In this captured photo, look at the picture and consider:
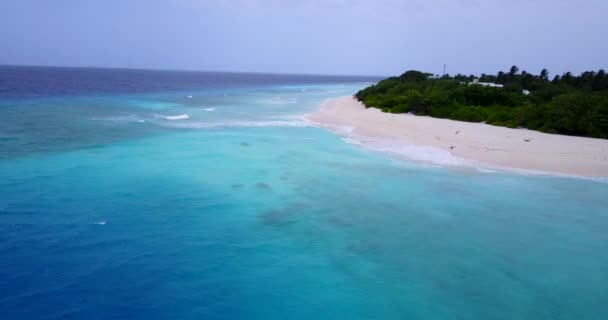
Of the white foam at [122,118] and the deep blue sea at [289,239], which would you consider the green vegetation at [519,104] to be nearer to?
the deep blue sea at [289,239]

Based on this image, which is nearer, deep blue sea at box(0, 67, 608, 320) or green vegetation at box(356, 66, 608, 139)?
deep blue sea at box(0, 67, 608, 320)

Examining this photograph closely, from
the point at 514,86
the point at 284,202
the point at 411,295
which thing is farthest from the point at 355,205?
the point at 514,86

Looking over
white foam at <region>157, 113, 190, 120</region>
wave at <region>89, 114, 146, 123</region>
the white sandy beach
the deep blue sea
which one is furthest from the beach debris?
white foam at <region>157, 113, 190, 120</region>

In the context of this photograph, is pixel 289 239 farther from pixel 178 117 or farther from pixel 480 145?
pixel 178 117

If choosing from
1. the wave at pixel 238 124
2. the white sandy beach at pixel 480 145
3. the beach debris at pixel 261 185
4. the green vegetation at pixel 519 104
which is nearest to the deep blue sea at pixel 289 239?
the beach debris at pixel 261 185

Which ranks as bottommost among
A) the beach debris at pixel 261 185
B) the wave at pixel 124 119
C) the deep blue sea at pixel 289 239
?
the deep blue sea at pixel 289 239

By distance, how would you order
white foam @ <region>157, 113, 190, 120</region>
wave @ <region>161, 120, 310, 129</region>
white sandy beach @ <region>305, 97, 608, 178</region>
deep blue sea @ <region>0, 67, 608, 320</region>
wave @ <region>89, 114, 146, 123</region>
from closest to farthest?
deep blue sea @ <region>0, 67, 608, 320</region>, white sandy beach @ <region>305, 97, 608, 178</region>, wave @ <region>161, 120, 310, 129</region>, wave @ <region>89, 114, 146, 123</region>, white foam @ <region>157, 113, 190, 120</region>

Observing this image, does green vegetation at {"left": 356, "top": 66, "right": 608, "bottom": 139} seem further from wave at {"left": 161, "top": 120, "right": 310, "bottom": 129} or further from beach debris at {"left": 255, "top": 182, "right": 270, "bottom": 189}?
beach debris at {"left": 255, "top": 182, "right": 270, "bottom": 189}
